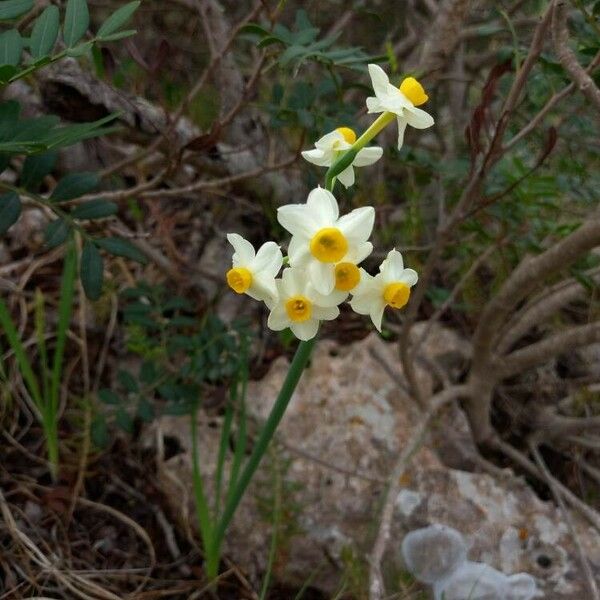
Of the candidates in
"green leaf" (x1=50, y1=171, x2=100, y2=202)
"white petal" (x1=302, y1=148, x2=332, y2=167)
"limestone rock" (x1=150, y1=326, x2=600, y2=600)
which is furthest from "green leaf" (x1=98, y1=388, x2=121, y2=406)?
"white petal" (x1=302, y1=148, x2=332, y2=167)

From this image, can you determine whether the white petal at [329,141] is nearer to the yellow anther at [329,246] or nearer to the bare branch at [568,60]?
the yellow anther at [329,246]

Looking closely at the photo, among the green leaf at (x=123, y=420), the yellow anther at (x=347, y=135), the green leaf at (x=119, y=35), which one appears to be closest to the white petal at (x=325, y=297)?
the yellow anther at (x=347, y=135)

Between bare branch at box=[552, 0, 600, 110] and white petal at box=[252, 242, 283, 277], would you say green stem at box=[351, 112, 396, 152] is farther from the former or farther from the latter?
bare branch at box=[552, 0, 600, 110]

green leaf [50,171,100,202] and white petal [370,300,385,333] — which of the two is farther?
green leaf [50,171,100,202]

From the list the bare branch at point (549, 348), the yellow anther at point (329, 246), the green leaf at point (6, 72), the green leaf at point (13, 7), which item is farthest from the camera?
the bare branch at point (549, 348)

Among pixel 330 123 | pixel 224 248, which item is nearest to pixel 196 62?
pixel 224 248

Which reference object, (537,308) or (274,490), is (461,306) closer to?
(537,308)

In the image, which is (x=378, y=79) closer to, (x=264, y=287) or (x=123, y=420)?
(x=264, y=287)

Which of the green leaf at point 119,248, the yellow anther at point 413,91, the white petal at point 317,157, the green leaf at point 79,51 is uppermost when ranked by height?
the green leaf at point 79,51
